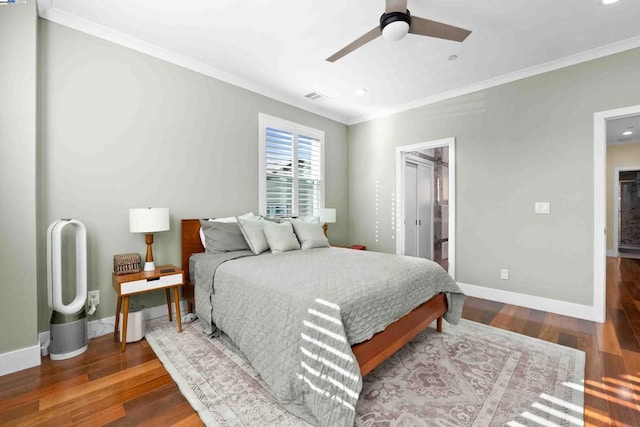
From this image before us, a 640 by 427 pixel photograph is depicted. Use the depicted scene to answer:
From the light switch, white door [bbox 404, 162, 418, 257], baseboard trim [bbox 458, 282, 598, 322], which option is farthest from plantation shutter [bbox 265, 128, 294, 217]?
the light switch

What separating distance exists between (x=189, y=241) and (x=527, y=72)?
4330 millimetres

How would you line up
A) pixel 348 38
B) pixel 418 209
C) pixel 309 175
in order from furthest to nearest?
pixel 418 209
pixel 309 175
pixel 348 38

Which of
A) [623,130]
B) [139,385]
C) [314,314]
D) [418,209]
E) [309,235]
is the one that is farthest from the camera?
[418,209]

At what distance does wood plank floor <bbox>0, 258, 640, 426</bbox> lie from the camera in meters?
1.55

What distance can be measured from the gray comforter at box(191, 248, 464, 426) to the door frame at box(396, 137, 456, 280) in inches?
55.8

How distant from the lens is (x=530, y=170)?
129 inches

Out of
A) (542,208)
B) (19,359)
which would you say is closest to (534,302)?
(542,208)

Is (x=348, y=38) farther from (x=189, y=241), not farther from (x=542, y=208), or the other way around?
(x=542, y=208)

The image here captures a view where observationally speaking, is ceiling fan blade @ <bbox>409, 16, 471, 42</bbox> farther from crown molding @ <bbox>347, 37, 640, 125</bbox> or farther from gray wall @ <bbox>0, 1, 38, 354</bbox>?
gray wall @ <bbox>0, 1, 38, 354</bbox>

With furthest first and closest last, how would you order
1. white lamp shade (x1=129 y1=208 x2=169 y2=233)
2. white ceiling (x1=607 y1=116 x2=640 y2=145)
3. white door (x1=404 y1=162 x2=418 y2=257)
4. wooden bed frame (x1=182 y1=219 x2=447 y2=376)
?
white door (x1=404 y1=162 x2=418 y2=257)
white ceiling (x1=607 y1=116 x2=640 y2=145)
white lamp shade (x1=129 y1=208 x2=169 y2=233)
wooden bed frame (x1=182 y1=219 x2=447 y2=376)

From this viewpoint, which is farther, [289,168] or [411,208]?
[411,208]

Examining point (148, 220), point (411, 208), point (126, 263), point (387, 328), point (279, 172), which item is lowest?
point (387, 328)

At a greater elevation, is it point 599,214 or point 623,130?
point 623,130

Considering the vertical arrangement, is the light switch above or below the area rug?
above
